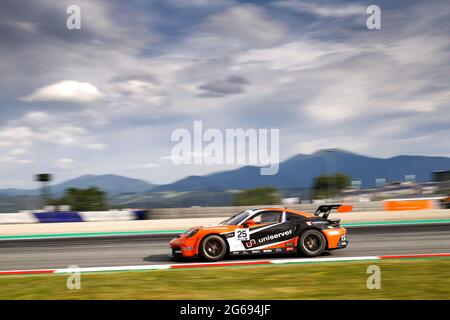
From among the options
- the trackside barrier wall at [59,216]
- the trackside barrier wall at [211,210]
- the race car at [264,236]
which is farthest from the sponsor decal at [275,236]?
the trackside barrier wall at [59,216]

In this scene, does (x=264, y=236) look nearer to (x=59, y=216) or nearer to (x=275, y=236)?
(x=275, y=236)

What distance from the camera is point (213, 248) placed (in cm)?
1011

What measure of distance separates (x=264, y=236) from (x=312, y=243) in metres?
1.06

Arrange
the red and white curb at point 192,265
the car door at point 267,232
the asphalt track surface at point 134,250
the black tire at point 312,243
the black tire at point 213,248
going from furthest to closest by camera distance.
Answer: the asphalt track surface at point 134,250, the black tire at point 312,243, the car door at point 267,232, the black tire at point 213,248, the red and white curb at point 192,265

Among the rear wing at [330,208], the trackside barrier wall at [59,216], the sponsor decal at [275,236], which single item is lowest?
the trackside barrier wall at [59,216]

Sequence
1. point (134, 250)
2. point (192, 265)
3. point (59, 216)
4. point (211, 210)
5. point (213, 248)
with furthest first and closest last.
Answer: point (211, 210)
point (59, 216)
point (134, 250)
point (213, 248)
point (192, 265)

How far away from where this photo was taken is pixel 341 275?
798 centimetres

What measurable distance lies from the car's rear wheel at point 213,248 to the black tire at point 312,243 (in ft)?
5.34

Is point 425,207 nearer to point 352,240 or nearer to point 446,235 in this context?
point 446,235

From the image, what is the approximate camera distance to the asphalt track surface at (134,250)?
11141 mm

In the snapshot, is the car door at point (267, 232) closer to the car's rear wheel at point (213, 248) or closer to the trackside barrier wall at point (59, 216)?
the car's rear wheel at point (213, 248)

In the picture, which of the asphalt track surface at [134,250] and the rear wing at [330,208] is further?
the asphalt track surface at [134,250]

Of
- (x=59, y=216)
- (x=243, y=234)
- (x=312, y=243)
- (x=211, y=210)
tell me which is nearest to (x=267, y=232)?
(x=243, y=234)
